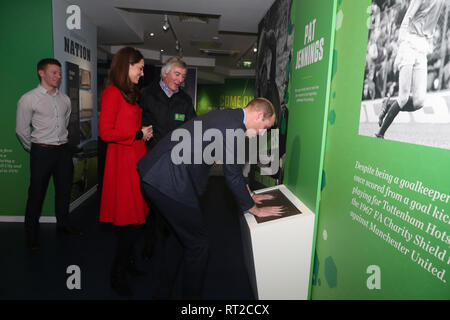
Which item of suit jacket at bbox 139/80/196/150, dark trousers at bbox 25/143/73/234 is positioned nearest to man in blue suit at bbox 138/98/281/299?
suit jacket at bbox 139/80/196/150

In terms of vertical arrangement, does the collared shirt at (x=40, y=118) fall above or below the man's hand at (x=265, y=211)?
above

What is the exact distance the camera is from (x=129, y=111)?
2.10 m

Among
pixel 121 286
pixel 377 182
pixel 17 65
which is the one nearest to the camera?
pixel 377 182

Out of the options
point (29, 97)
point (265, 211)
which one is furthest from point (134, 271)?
point (29, 97)

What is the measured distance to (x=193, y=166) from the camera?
1.68m

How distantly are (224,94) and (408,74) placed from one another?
1363cm

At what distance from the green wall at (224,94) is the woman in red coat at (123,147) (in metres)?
12.1

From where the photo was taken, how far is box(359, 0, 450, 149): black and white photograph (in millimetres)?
996

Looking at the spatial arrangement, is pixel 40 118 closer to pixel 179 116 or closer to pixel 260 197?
pixel 179 116

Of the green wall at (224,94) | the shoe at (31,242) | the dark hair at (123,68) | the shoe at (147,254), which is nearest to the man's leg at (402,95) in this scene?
the dark hair at (123,68)

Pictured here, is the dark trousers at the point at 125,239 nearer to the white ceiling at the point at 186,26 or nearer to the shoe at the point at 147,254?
the shoe at the point at 147,254

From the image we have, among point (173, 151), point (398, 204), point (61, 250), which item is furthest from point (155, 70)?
point (398, 204)

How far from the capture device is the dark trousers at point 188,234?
169 centimetres

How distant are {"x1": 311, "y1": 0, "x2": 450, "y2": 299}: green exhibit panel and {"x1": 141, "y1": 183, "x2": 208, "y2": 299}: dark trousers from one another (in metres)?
0.76
